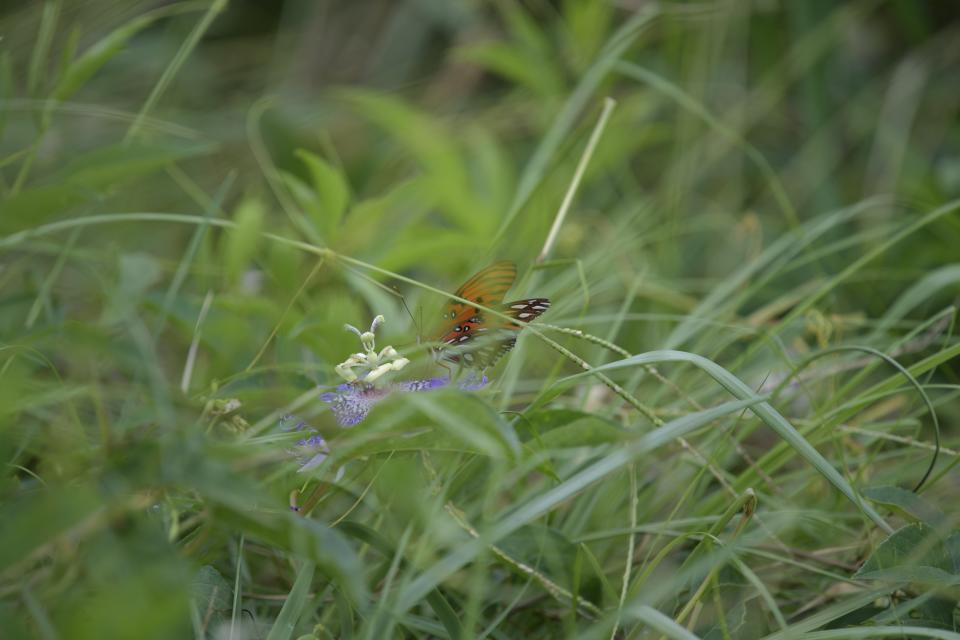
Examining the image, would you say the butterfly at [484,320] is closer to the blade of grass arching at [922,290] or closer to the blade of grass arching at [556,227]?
the blade of grass arching at [556,227]

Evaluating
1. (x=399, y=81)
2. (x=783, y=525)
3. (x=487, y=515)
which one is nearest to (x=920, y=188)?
(x=783, y=525)

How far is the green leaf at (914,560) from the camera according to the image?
0.60 metres

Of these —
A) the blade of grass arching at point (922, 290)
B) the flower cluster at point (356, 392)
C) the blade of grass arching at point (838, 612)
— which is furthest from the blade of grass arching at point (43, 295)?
the blade of grass arching at point (922, 290)

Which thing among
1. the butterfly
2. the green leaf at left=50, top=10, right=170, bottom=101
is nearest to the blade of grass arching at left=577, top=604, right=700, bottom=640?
the butterfly

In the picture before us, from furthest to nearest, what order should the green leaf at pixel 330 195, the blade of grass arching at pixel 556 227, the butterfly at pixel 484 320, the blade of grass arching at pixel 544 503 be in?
1. the green leaf at pixel 330 195
2. the blade of grass arching at pixel 556 227
3. the butterfly at pixel 484 320
4. the blade of grass arching at pixel 544 503

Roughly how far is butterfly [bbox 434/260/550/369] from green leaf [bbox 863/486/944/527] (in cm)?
30

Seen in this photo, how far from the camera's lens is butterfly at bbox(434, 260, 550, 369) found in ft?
2.13

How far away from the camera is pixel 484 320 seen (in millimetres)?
673

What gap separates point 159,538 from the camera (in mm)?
459

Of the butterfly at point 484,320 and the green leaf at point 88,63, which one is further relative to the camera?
the green leaf at point 88,63

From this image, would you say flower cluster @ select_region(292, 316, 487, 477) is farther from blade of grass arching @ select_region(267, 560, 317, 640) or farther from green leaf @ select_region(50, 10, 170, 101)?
green leaf @ select_region(50, 10, 170, 101)

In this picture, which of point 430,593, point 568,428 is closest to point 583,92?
point 568,428

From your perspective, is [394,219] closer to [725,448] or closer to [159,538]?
[725,448]

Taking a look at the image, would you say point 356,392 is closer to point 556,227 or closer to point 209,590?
point 209,590
